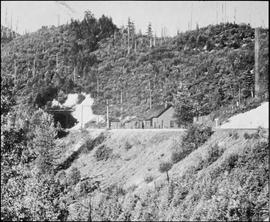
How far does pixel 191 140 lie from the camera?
35.8 m

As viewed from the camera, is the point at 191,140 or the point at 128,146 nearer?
the point at 191,140

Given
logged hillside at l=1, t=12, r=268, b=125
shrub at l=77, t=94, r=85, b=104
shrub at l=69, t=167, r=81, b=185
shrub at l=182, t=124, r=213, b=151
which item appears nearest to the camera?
shrub at l=182, t=124, r=213, b=151

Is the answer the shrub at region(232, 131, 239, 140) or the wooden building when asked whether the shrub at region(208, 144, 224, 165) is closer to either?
the shrub at region(232, 131, 239, 140)

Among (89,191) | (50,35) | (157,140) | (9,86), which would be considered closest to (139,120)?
(157,140)

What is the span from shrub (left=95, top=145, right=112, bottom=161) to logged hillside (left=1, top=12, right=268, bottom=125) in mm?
10580

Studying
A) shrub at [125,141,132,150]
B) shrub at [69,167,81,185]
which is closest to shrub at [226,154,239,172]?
shrub at [69,167,81,185]

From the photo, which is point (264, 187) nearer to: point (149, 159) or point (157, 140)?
point (149, 159)

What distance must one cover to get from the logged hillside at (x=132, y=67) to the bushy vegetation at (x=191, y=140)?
563 inches

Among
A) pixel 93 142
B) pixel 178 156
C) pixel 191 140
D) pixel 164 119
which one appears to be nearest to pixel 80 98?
pixel 164 119

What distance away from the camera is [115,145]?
4706 centimetres

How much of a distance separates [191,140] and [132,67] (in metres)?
61.8

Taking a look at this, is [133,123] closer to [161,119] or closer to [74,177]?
[161,119]

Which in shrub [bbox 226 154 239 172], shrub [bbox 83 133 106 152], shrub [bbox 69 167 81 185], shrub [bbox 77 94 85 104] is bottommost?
shrub [bbox 69 167 81 185]

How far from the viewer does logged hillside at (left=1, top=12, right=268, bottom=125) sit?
65812mm
